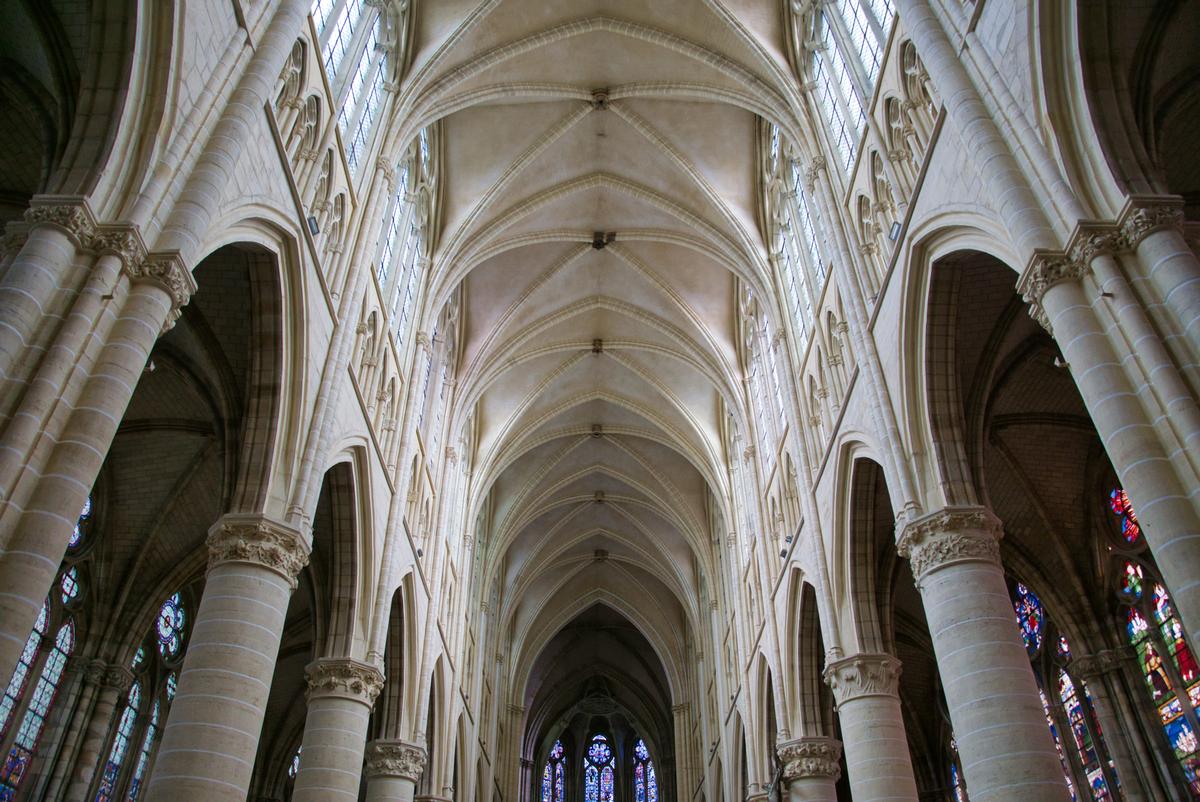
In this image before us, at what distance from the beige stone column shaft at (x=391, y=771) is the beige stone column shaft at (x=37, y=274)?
39.3ft

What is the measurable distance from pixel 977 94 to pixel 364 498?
10.3m

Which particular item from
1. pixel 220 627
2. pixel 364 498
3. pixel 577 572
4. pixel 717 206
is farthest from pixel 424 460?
pixel 577 572

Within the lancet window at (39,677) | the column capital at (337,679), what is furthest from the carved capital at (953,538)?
the lancet window at (39,677)

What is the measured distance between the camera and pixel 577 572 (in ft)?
128

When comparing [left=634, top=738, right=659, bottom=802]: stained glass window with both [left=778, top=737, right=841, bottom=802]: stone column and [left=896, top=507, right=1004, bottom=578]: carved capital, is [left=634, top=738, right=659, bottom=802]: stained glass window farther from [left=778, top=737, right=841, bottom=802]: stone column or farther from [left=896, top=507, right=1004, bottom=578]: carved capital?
[left=896, top=507, right=1004, bottom=578]: carved capital

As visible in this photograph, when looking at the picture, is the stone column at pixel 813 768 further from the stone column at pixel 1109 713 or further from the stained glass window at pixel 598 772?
Result: the stained glass window at pixel 598 772

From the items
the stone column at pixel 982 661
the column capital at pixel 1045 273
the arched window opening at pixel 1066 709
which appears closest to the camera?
the column capital at pixel 1045 273

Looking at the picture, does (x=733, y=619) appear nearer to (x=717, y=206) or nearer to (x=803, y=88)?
(x=717, y=206)

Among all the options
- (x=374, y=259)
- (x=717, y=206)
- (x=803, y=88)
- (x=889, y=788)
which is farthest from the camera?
(x=717, y=206)

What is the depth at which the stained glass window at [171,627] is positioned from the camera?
20.3 meters

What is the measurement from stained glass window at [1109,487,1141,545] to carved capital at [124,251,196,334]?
15.4 meters

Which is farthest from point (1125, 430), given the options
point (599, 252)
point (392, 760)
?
point (599, 252)

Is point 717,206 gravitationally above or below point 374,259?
above

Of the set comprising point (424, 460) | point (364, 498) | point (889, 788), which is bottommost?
point (889, 788)
